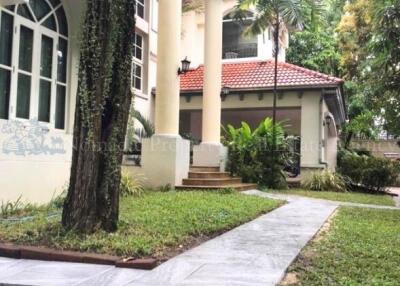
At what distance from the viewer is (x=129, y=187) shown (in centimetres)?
1206

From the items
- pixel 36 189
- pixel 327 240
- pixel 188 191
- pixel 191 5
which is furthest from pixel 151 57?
pixel 327 240

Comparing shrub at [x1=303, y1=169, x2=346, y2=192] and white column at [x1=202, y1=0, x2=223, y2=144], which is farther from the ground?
white column at [x1=202, y1=0, x2=223, y2=144]

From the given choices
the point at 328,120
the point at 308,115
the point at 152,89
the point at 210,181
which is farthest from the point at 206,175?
the point at 328,120

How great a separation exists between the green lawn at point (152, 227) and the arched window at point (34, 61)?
256 centimetres

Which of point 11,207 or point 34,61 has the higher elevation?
point 34,61

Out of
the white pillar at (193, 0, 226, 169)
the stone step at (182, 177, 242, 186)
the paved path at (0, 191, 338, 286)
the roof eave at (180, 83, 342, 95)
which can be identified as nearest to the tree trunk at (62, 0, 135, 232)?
the paved path at (0, 191, 338, 286)

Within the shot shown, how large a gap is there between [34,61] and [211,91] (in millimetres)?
7207

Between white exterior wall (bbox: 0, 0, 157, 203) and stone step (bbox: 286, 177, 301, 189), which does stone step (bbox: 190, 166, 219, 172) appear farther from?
white exterior wall (bbox: 0, 0, 157, 203)

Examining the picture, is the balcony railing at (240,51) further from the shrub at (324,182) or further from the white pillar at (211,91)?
the shrub at (324,182)

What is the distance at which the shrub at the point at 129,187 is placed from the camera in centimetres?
1188

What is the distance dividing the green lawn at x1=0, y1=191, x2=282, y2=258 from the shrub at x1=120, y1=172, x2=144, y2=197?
0.91m

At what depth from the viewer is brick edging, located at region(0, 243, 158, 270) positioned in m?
5.26

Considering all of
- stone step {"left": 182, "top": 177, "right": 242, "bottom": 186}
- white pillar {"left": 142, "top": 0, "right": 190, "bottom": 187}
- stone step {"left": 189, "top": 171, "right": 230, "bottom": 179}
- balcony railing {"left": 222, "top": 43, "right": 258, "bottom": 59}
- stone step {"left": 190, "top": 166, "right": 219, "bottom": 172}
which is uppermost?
balcony railing {"left": 222, "top": 43, "right": 258, "bottom": 59}

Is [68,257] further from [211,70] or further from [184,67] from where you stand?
[211,70]
